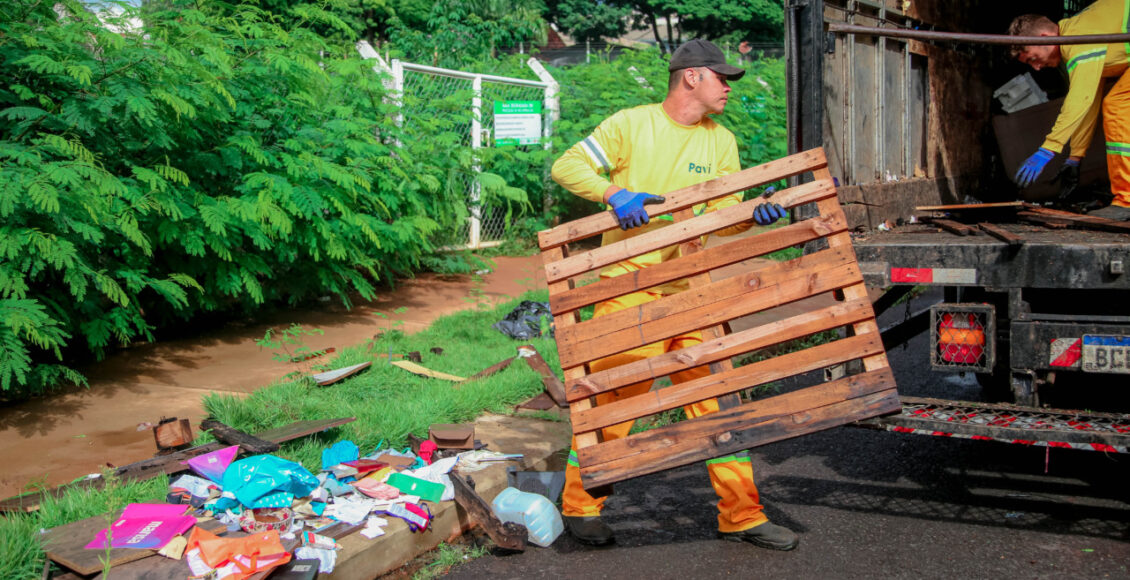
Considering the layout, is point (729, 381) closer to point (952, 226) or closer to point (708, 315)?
point (708, 315)

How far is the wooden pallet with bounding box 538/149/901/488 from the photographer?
3146mm

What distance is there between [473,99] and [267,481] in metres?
7.56

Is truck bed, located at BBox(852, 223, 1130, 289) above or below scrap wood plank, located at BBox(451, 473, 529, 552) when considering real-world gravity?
above

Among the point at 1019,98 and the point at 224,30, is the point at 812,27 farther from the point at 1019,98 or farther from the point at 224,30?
the point at 224,30

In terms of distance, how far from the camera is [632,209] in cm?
333

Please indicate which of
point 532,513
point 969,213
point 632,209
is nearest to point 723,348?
point 632,209

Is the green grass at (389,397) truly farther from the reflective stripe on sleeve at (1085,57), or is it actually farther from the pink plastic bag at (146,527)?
the reflective stripe on sleeve at (1085,57)

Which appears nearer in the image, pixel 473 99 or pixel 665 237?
pixel 665 237

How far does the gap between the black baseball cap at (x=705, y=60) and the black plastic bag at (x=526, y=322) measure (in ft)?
11.2

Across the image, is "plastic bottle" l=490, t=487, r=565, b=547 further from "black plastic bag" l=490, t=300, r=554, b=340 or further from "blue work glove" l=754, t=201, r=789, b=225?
"black plastic bag" l=490, t=300, r=554, b=340

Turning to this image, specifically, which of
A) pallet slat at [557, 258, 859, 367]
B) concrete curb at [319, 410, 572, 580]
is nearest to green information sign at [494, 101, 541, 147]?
concrete curb at [319, 410, 572, 580]

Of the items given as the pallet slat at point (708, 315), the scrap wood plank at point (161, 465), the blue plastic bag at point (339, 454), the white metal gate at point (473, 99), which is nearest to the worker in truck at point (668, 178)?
the pallet slat at point (708, 315)

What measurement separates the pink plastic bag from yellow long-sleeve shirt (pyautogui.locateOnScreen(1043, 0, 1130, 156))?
15.5 feet

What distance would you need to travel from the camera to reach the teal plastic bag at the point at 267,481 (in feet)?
11.1
